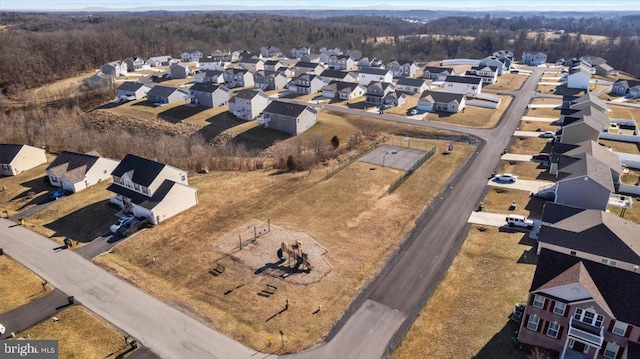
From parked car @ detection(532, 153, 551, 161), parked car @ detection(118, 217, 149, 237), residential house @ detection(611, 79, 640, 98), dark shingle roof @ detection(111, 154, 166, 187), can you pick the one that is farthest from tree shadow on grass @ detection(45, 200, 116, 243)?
residential house @ detection(611, 79, 640, 98)

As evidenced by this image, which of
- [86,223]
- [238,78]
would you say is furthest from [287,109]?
[86,223]

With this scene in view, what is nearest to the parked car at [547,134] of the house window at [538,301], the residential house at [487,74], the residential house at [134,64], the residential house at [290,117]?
the residential house at [290,117]

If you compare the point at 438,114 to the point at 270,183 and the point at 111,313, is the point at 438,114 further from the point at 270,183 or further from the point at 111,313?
the point at 111,313

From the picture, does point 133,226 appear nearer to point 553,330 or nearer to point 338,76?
point 553,330

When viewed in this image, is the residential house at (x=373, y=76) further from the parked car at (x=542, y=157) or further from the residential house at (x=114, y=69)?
the residential house at (x=114, y=69)

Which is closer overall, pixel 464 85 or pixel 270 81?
pixel 464 85
